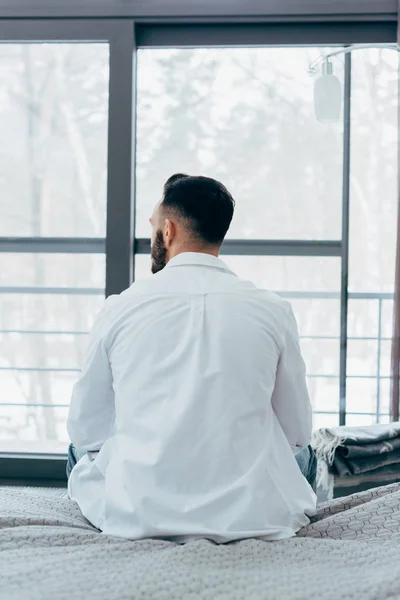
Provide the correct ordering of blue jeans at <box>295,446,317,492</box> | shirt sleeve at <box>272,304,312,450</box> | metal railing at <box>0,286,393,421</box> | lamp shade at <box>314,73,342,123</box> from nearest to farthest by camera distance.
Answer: shirt sleeve at <box>272,304,312,450</box>
blue jeans at <box>295,446,317,492</box>
lamp shade at <box>314,73,342,123</box>
metal railing at <box>0,286,393,421</box>

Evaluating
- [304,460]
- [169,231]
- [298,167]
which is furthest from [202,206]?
[298,167]

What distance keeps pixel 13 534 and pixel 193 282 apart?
62 cm

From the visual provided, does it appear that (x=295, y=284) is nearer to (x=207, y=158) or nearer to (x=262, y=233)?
(x=262, y=233)

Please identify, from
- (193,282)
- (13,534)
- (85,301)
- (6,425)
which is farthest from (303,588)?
(6,425)

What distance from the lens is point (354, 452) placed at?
8.29 ft

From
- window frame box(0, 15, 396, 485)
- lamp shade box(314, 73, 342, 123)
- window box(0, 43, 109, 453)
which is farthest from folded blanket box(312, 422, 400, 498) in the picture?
window box(0, 43, 109, 453)

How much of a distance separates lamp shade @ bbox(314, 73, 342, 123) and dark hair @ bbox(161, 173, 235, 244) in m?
1.64

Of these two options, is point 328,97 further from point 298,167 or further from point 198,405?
point 198,405

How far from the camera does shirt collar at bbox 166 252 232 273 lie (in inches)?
62.9

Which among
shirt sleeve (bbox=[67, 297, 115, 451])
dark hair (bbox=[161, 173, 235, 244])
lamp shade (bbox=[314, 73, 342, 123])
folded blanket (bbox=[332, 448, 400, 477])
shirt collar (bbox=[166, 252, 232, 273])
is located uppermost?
lamp shade (bbox=[314, 73, 342, 123])

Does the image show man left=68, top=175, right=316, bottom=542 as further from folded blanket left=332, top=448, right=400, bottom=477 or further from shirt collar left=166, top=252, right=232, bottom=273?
folded blanket left=332, top=448, right=400, bottom=477

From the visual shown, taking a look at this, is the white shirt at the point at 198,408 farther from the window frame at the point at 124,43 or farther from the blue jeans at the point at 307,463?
the window frame at the point at 124,43

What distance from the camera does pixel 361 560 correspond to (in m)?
1.25

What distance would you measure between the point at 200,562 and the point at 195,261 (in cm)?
66
